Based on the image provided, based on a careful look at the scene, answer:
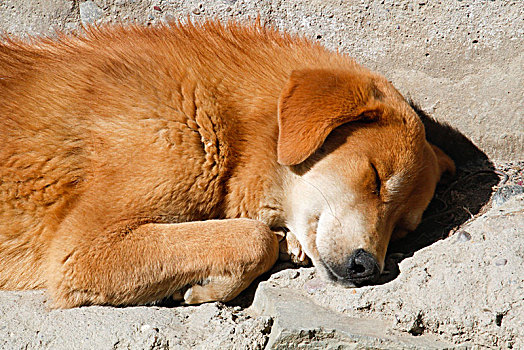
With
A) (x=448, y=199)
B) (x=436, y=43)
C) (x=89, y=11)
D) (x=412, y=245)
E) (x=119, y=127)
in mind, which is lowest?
(x=412, y=245)

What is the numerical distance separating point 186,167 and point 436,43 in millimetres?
2634

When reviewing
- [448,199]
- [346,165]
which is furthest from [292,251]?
[448,199]

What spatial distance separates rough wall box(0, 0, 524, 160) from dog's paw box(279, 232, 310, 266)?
1.84 meters

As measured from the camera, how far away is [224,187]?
3.80m

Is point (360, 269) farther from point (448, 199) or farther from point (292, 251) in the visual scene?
point (448, 199)

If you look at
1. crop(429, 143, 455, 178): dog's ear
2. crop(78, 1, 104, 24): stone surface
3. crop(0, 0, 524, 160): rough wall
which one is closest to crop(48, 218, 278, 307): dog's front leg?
crop(429, 143, 455, 178): dog's ear

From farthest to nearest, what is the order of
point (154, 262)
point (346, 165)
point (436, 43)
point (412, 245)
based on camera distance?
point (436, 43)
point (412, 245)
point (346, 165)
point (154, 262)

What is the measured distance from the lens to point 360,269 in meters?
3.69

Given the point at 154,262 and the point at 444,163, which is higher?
the point at 444,163

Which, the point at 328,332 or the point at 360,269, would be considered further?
the point at 360,269

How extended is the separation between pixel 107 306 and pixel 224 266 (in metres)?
0.70

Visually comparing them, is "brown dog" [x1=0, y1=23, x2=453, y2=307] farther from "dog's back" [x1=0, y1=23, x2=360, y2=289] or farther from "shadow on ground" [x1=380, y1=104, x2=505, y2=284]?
"shadow on ground" [x1=380, y1=104, x2=505, y2=284]

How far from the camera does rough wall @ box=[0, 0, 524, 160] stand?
16.0ft

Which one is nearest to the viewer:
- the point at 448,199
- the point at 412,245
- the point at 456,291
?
the point at 456,291
